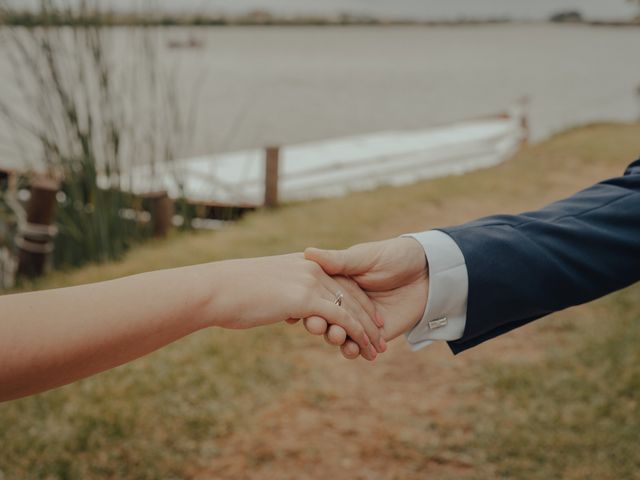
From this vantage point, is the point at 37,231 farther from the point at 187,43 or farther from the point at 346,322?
the point at 346,322

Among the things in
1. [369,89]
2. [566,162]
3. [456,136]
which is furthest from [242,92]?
[566,162]

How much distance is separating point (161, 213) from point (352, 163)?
6433 mm

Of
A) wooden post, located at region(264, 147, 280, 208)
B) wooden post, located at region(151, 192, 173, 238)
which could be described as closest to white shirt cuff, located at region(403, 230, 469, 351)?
wooden post, located at region(151, 192, 173, 238)

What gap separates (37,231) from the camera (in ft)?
16.0

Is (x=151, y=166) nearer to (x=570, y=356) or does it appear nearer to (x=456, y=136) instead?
(x=570, y=356)

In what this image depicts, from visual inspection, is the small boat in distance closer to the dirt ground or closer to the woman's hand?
the dirt ground

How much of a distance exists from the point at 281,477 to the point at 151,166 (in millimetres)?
3415

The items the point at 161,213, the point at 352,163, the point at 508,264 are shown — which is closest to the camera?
the point at 508,264

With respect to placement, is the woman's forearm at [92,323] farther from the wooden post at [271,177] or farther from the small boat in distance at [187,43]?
the wooden post at [271,177]

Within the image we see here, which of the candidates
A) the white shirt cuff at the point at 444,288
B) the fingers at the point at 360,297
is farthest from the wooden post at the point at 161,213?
the white shirt cuff at the point at 444,288

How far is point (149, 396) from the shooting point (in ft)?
10.1

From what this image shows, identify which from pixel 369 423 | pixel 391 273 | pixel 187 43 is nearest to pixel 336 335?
pixel 391 273

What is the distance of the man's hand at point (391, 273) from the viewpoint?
1.64 meters

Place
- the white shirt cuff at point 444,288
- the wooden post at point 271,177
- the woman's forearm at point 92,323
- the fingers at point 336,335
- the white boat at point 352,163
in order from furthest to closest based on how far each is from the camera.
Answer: the white boat at point 352,163
the wooden post at point 271,177
the white shirt cuff at point 444,288
the fingers at point 336,335
the woman's forearm at point 92,323
